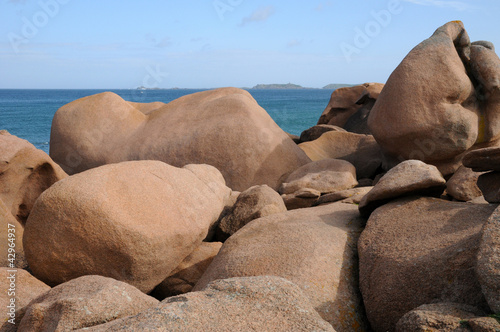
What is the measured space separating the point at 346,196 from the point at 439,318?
3.92 meters

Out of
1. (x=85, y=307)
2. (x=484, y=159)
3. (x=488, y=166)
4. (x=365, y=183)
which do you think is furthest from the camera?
(x=365, y=183)

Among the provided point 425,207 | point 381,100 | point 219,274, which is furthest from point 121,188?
point 381,100

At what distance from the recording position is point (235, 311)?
257 centimetres

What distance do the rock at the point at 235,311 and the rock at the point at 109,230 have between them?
2.01 metres

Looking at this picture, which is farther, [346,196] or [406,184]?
[346,196]

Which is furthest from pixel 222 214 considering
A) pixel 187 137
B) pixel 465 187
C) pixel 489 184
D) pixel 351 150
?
pixel 351 150

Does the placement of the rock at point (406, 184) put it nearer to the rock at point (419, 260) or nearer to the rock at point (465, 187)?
the rock at point (419, 260)

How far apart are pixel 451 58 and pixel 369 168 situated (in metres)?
2.64

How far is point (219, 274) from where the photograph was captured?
14.5ft

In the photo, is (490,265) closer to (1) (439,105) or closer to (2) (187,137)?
(1) (439,105)

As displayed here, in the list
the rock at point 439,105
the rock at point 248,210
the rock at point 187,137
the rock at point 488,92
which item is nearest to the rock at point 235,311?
the rock at point 248,210

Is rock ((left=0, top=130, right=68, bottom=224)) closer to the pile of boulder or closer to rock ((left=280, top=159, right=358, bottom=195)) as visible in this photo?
the pile of boulder

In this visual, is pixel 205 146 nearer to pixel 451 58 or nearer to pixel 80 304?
pixel 451 58

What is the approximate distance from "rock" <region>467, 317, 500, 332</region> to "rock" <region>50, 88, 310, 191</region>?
6.00m
